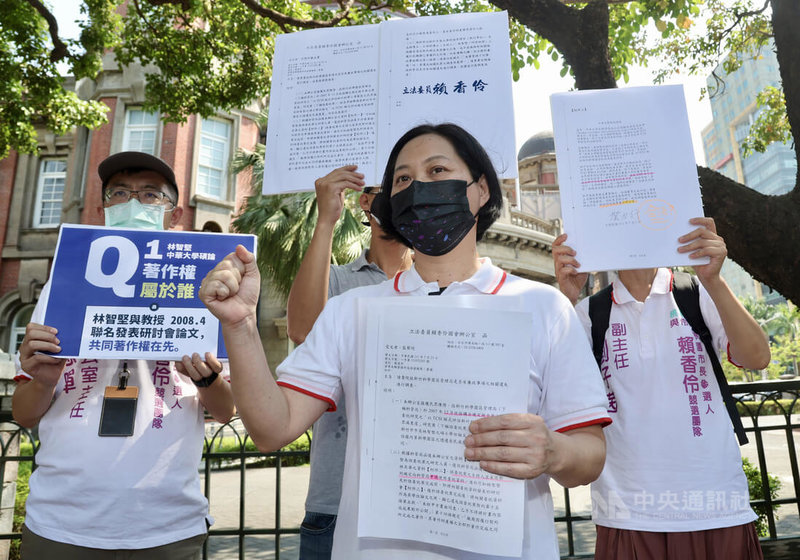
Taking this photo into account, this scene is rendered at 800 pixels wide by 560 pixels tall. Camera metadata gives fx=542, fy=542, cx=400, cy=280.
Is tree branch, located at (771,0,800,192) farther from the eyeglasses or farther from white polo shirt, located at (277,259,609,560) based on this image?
the eyeglasses

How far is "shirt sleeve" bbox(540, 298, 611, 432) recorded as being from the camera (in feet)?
4.00

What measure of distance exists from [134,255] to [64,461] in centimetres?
79

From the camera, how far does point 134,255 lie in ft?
6.96

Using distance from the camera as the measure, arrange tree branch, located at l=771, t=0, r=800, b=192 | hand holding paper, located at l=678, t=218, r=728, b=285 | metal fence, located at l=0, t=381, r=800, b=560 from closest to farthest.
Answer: hand holding paper, located at l=678, t=218, r=728, b=285
tree branch, located at l=771, t=0, r=800, b=192
metal fence, located at l=0, t=381, r=800, b=560

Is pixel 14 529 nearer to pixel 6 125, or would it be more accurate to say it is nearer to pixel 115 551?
pixel 115 551

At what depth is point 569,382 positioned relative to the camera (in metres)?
1.25

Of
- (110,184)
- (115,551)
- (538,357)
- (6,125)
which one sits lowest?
(115,551)

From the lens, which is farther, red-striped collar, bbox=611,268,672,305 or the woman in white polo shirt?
red-striped collar, bbox=611,268,672,305

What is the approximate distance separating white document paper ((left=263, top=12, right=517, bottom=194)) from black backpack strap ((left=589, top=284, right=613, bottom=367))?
0.85 m

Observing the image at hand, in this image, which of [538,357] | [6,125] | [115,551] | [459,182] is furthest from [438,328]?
[6,125]

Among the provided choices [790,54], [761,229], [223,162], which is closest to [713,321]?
[761,229]

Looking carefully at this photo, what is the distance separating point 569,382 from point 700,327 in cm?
123

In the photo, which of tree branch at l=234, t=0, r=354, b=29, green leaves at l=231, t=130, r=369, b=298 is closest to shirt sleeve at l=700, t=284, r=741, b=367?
tree branch at l=234, t=0, r=354, b=29

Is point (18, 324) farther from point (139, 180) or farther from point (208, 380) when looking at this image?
point (208, 380)
